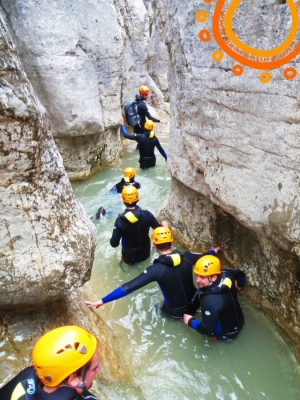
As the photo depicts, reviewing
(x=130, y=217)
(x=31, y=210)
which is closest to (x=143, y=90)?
(x=130, y=217)

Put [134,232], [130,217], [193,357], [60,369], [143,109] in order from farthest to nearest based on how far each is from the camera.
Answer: [143,109] < [134,232] < [130,217] < [193,357] < [60,369]

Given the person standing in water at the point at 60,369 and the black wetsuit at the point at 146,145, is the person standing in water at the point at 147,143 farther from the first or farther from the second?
the person standing in water at the point at 60,369

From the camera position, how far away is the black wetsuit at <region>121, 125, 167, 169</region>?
8.27m

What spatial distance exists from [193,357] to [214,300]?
79 cm

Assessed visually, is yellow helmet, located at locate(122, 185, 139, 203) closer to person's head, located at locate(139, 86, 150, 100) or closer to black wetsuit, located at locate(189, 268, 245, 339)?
black wetsuit, located at locate(189, 268, 245, 339)

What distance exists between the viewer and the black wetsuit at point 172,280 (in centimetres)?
359

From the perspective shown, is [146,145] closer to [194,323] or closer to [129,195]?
[129,195]

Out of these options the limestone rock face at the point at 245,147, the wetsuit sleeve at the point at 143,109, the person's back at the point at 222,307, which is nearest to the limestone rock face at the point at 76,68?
the wetsuit sleeve at the point at 143,109

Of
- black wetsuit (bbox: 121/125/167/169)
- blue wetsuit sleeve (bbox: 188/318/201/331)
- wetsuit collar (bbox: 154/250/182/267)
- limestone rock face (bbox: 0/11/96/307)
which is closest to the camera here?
limestone rock face (bbox: 0/11/96/307)

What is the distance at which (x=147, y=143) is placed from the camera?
8391 mm

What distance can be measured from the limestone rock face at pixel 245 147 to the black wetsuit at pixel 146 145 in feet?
11.2

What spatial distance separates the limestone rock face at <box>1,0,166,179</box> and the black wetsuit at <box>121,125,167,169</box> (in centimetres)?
68

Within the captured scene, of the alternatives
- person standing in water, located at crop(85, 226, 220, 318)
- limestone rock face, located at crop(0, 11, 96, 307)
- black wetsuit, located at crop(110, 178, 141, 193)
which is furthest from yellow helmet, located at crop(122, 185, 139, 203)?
black wetsuit, located at crop(110, 178, 141, 193)

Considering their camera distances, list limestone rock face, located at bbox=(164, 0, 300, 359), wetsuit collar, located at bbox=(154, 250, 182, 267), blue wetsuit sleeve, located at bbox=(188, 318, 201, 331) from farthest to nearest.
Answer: wetsuit collar, located at bbox=(154, 250, 182, 267)
blue wetsuit sleeve, located at bbox=(188, 318, 201, 331)
limestone rock face, located at bbox=(164, 0, 300, 359)
